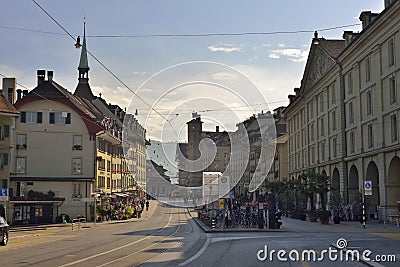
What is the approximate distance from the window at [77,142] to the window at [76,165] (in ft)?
4.55

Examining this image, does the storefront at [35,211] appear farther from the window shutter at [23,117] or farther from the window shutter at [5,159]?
the window shutter at [23,117]

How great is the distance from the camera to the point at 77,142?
67.9 metres

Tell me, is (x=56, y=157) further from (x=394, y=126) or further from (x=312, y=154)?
(x=394, y=126)

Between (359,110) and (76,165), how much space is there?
31923mm

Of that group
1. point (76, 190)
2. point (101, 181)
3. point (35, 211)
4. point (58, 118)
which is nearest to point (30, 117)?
point (58, 118)

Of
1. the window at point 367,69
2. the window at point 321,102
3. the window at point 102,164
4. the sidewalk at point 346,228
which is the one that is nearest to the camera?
the sidewalk at point 346,228

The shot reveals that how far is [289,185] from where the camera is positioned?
70688mm

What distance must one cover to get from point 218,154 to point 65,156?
1851 centimetres

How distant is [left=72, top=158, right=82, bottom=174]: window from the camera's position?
67.1 m

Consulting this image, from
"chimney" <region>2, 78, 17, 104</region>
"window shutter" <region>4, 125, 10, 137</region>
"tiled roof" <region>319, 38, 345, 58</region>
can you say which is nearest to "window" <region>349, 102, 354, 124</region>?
"tiled roof" <region>319, 38, 345, 58</region>

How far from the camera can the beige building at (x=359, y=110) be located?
49969 millimetres

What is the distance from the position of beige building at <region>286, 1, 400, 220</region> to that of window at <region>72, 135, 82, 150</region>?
29.2 m

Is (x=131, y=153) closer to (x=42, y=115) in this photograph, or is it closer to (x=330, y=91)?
(x=42, y=115)

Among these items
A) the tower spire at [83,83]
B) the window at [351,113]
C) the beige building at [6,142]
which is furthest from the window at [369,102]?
the tower spire at [83,83]
